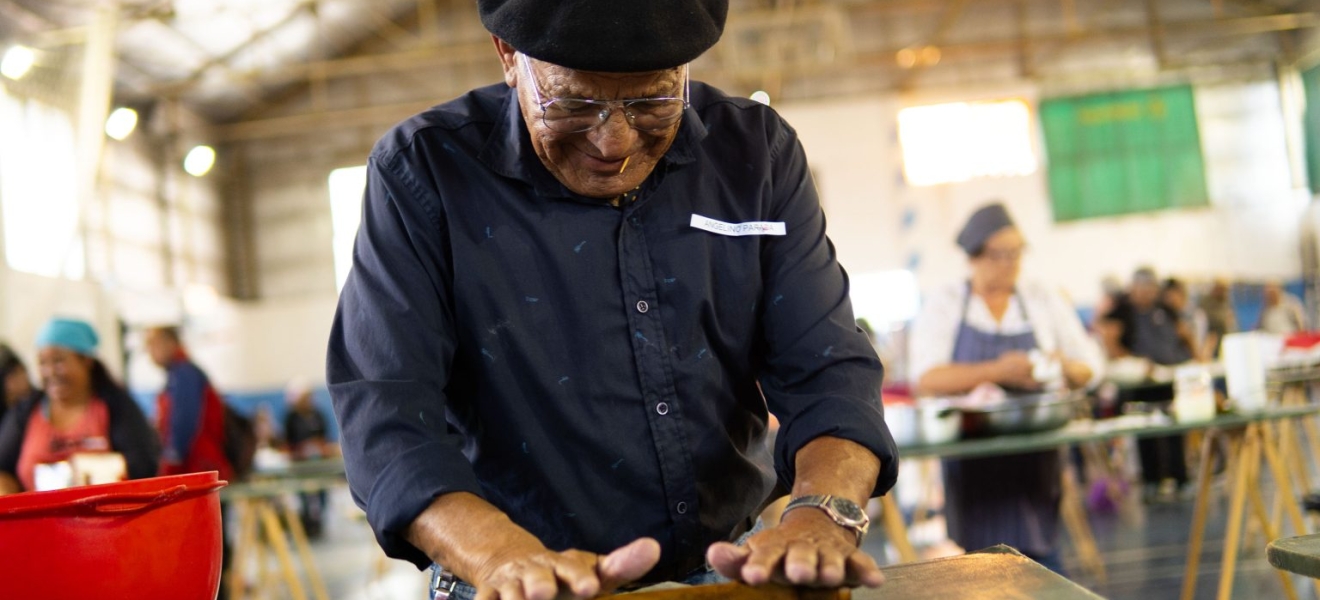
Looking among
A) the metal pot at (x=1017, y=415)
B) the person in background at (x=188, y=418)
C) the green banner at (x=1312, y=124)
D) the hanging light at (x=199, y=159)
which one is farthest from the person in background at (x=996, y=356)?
the green banner at (x=1312, y=124)

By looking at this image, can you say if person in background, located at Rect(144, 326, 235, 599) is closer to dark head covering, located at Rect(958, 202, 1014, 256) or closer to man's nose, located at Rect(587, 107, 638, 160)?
dark head covering, located at Rect(958, 202, 1014, 256)

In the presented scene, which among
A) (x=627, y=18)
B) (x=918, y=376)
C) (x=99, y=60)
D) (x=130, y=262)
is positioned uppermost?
(x=99, y=60)

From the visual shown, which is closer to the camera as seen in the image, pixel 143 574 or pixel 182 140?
pixel 143 574

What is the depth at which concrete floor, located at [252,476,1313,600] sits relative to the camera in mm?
4336

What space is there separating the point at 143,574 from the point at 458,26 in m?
13.9

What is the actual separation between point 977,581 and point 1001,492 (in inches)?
99.3

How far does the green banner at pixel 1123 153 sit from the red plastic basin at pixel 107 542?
1328cm

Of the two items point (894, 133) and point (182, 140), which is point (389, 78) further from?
point (894, 133)

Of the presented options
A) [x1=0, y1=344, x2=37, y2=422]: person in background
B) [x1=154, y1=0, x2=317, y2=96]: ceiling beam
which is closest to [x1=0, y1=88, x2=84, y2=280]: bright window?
[x1=154, y1=0, x2=317, y2=96]: ceiling beam

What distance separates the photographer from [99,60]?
7609 millimetres

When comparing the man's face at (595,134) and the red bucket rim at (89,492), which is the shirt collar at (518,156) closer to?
the man's face at (595,134)

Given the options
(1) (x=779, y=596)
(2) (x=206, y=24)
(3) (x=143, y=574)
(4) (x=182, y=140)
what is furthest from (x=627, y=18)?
(4) (x=182, y=140)

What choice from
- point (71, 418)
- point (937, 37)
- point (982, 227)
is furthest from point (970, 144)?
point (71, 418)

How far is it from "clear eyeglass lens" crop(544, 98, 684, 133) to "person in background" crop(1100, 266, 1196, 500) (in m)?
6.41
